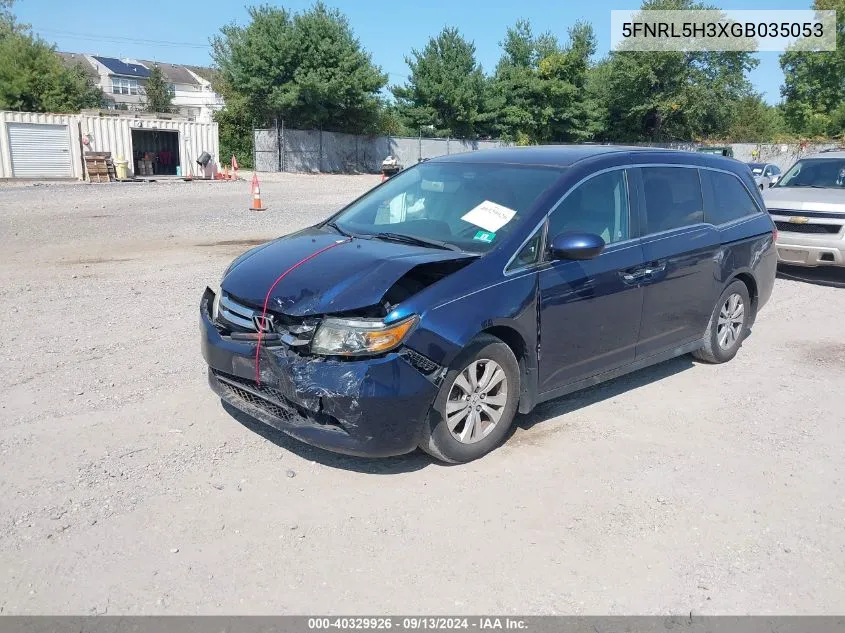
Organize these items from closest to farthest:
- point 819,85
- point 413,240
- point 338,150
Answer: point 413,240
point 338,150
point 819,85

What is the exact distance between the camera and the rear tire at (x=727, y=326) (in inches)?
241

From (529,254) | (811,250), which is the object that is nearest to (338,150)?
(811,250)

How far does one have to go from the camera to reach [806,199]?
10.1 meters

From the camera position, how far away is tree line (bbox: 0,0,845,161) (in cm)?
3662

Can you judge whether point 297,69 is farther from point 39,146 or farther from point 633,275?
point 633,275

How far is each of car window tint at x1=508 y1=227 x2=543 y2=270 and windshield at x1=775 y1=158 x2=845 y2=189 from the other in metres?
8.38

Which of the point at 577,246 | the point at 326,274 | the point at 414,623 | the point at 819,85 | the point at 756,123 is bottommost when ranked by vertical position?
the point at 414,623

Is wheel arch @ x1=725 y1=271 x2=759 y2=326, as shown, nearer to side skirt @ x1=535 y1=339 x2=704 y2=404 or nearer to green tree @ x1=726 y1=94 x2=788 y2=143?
side skirt @ x1=535 y1=339 x2=704 y2=404

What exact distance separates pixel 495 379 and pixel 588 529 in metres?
1.05

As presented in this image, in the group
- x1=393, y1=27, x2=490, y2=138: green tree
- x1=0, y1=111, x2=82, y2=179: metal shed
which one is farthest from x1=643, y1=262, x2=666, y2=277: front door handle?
x1=393, y1=27, x2=490, y2=138: green tree

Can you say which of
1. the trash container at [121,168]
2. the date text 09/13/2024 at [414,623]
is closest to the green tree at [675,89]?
the trash container at [121,168]

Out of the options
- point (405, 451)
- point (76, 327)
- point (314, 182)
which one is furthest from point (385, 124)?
point (405, 451)

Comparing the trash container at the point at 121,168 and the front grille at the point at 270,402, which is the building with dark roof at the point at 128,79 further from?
the front grille at the point at 270,402

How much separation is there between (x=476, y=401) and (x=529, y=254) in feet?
3.25
